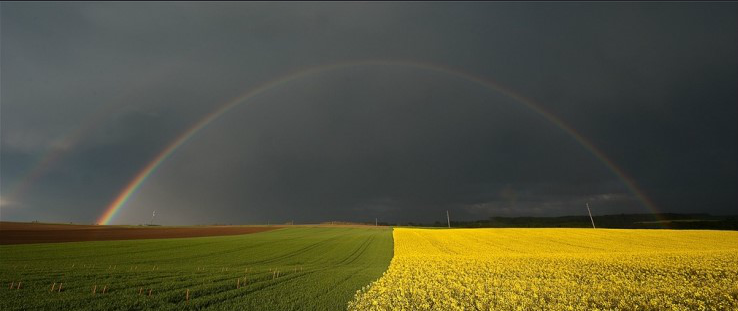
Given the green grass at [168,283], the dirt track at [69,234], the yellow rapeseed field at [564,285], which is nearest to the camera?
the yellow rapeseed field at [564,285]

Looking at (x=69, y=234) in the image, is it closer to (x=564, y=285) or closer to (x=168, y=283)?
Result: (x=168, y=283)

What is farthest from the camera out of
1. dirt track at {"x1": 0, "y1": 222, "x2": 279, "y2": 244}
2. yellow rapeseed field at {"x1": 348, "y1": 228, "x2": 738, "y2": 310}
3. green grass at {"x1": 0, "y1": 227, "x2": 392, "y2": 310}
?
dirt track at {"x1": 0, "y1": 222, "x2": 279, "y2": 244}

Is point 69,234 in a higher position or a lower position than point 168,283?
higher

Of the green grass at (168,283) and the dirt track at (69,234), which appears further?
the dirt track at (69,234)

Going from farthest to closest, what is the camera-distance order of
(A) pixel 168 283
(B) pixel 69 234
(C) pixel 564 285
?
(B) pixel 69 234 < (A) pixel 168 283 < (C) pixel 564 285

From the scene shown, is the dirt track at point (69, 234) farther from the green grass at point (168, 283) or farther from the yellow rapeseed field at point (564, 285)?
the yellow rapeseed field at point (564, 285)

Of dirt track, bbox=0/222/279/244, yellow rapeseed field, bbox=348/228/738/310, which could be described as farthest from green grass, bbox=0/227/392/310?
dirt track, bbox=0/222/279/244

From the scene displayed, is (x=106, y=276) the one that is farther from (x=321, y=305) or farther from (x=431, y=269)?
(x=431, y=269)

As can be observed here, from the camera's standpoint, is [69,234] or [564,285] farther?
[69,234]

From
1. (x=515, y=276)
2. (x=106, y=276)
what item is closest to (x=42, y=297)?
(x=106, y=276)

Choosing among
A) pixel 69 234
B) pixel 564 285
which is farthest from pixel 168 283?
pixel 69 234

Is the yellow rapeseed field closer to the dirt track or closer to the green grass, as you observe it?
the green grass

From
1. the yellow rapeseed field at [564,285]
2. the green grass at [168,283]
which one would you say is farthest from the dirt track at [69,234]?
the yellow rapeseed field at [564,285]

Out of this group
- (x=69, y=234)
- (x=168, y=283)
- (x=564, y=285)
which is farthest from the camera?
(x=69, y=234)
